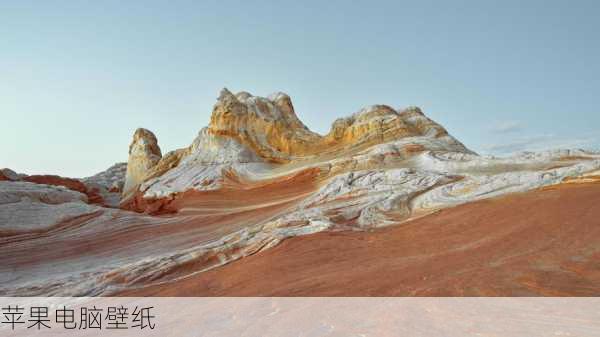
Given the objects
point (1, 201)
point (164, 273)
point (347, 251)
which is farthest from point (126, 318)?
point (1, 201)

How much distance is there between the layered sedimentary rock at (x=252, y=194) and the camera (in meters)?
7.80

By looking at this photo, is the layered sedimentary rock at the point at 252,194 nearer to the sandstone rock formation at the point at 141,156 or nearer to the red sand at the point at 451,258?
the red sand at the point at 451,258

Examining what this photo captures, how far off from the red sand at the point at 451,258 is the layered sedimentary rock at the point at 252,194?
0.69 meters

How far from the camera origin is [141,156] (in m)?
24.6

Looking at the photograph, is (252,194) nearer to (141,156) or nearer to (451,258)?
(451,258)

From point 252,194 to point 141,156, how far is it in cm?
1311

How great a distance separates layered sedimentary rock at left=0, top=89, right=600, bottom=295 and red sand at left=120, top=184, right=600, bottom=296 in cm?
69

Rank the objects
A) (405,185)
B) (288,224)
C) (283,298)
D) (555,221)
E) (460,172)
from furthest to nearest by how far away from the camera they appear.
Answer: (460,172), (405,185), (288,224), (555,221), (283,298)

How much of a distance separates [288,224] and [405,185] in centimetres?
348

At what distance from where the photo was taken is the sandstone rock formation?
24.1 metres

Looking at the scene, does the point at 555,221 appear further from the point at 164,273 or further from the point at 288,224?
the point at 164,273

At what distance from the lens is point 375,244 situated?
6.86 m

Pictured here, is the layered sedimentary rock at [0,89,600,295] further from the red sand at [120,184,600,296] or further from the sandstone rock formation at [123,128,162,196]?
the sandstone rock formation at [123,128,162,196]

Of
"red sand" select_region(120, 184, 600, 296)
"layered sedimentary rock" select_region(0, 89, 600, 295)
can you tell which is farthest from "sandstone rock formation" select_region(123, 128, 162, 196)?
"red sand" select_region(120, 184, 600, 296)
